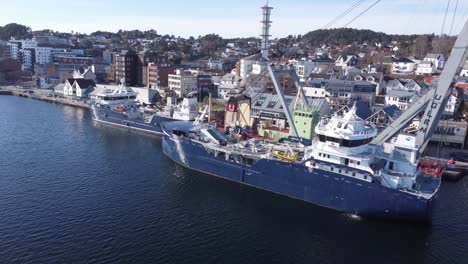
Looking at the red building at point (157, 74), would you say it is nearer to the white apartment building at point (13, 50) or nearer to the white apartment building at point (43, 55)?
the white apartment building at point (43, 55)

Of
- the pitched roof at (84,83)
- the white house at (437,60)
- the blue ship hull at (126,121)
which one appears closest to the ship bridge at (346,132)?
the blue ship hull at (126,121)

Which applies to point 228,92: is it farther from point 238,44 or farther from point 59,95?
point 238,44

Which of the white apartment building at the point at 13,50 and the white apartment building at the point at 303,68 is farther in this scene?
the white apartment building at the point at 13,50

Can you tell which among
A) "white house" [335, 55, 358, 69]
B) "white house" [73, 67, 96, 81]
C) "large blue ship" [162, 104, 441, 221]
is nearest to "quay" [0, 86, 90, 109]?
"white house" [73, 67, 96, 81]

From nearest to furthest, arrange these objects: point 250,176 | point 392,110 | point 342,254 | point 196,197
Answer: point 342,254, point 196,197, point 250,176, point 392,110

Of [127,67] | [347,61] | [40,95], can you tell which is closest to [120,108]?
[127,67]

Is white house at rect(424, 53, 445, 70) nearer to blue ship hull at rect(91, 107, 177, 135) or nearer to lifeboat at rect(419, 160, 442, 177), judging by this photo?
lifeboat at rect(419, 160, 442, 177)

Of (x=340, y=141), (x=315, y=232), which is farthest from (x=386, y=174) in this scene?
(x=315, y=232)
